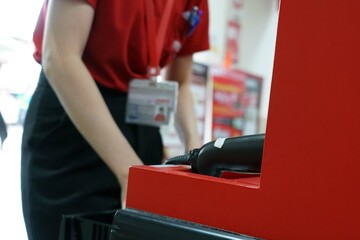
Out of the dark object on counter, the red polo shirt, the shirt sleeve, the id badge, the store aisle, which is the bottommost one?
the store aisle

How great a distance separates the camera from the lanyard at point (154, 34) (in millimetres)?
815

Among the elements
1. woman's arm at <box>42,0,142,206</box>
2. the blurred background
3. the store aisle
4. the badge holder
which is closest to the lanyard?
the badge holder

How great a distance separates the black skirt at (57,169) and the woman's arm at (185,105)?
0.18 m

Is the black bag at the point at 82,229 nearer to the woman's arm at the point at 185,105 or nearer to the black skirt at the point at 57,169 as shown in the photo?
the black skirt at the point at 57,169

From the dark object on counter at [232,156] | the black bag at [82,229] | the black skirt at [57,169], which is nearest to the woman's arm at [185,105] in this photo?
the black skirt at [57,169]

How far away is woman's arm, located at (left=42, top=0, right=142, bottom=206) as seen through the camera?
68cm

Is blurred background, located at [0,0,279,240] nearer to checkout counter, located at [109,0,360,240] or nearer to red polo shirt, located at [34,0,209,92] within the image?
red polo shirt, located at [34,0,209,92]

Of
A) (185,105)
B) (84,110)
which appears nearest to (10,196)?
(185,105)

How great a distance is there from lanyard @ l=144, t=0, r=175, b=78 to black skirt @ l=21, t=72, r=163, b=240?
0.08m

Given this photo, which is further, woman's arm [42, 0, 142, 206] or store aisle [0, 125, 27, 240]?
store aisle [0, 125, 27, 240]

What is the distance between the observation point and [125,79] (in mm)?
857

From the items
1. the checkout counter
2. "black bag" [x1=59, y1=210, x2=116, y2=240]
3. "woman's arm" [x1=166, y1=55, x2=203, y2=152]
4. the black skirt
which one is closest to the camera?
the checkout counter

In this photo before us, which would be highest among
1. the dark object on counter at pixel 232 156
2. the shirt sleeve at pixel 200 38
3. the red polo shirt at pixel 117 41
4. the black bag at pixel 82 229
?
the shirt sleeve at pixel 200 38

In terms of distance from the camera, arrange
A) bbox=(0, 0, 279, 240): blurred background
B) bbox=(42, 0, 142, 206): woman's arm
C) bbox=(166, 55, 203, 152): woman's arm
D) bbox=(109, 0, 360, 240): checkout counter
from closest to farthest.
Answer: bbox=(109, 0, 360, 240): checkout counter → bbox=(42, 0, 142, 206): woman's arm → bbox=(166, 55, 203, 152): woman's arm → bbox=(0, 0, 279, 240): blurred background
